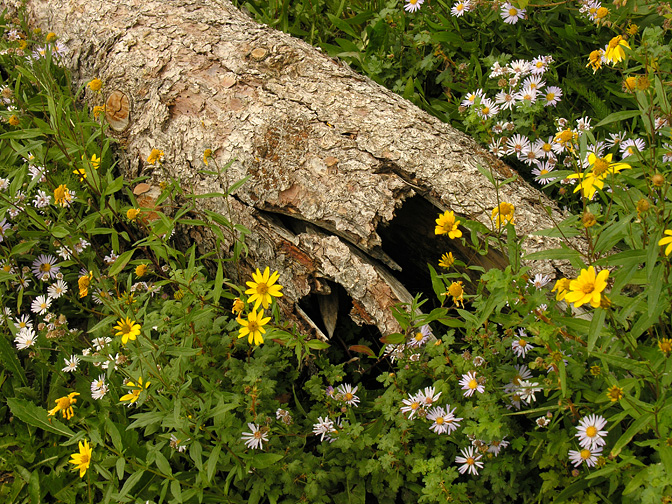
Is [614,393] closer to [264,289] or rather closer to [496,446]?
[496,446]

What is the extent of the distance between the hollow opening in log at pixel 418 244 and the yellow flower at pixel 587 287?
849 mm

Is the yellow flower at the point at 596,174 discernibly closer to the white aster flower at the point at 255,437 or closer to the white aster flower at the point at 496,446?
the white aster flower at the point at 496,446

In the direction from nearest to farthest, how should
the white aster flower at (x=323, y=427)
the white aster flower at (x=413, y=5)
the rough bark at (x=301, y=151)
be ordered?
1. the white aster flower at (x=323, y=427)
2. the rough bark at (x=301, y=151)
3. the white aster flower at (x=413, y=5)

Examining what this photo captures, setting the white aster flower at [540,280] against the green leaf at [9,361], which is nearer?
the white aster flower at [540,280]

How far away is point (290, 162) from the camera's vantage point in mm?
2361

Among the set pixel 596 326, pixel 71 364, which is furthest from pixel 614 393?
pixel 71 364

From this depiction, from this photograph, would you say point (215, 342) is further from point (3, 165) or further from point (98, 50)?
point (98, 50)

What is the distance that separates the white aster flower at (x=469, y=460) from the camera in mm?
1788

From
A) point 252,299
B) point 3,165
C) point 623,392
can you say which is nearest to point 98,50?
point 3,165

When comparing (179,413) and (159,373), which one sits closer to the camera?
(179,413)

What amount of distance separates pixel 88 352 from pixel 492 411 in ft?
4.99

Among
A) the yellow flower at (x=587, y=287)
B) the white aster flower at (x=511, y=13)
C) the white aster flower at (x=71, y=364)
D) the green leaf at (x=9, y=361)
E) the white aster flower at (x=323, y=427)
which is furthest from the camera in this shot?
the white aster flower at (x=511, y=13)

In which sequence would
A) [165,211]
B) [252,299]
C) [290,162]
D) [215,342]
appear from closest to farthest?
[252,299] < [215,342] < [290,162] < [165,211]

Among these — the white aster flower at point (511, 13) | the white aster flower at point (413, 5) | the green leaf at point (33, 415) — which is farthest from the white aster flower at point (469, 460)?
the white aster flower at point (413, 5)
